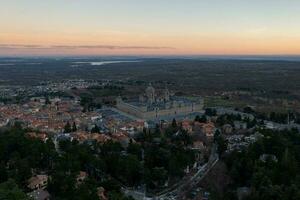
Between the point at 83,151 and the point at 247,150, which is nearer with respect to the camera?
the point at 83,151

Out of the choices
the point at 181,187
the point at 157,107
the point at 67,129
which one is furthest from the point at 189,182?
the point at 157,107

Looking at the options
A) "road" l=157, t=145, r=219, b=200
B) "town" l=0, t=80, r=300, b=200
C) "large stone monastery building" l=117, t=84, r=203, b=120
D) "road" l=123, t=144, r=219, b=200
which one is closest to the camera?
"road" l=123, t=144, r=219, b=200

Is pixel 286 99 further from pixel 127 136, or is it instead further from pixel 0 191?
pixel 0 191

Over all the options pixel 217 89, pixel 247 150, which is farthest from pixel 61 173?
pixel 217 89

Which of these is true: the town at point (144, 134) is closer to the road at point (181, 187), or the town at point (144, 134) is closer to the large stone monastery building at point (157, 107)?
the road at point (181, 187)

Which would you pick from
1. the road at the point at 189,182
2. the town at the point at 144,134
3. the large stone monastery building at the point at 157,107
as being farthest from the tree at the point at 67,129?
the road at the point at 189,182

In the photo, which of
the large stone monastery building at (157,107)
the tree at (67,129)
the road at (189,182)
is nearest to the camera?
the road at (189,182)

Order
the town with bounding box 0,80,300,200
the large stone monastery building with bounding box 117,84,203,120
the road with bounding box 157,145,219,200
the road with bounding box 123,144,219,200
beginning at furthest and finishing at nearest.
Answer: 1. the large stone monastery building with bounding box 117,84,203,120
2. the town with bounding box 0,80,300,200
3. the road with bounding box 157,145,219,200
4. the road with bounding box 123,144,219,200

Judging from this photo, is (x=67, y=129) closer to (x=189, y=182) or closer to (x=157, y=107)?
(x=157, y=107)

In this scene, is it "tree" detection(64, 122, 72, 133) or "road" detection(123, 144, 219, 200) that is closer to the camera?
"road" detection(123, 144, 219, 200)

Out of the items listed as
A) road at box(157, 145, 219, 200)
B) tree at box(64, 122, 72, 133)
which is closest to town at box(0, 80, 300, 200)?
road at box(157, 145, 219, 200)

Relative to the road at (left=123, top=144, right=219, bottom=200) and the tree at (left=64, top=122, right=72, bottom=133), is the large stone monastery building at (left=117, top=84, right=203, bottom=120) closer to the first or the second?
the tree at (left=64, top=122, right=72, bottom=133)
